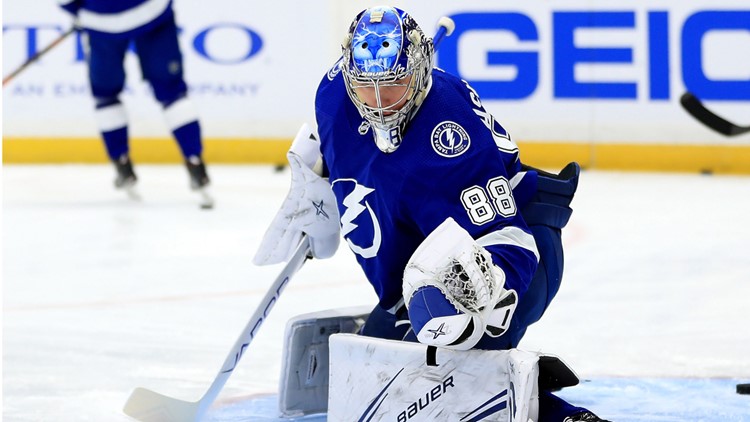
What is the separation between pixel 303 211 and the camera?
248 cm

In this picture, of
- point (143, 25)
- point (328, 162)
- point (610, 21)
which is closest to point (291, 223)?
point (328, 162)

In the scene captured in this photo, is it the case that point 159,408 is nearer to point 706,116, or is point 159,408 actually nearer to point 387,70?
point 387,70

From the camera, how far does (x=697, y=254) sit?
423 cm

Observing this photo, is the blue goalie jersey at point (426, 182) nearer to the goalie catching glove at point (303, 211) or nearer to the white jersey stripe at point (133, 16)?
the goalie catching glove at point (303, 211)

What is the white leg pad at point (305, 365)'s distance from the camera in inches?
99.3

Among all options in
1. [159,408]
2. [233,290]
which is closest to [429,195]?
[159,408]

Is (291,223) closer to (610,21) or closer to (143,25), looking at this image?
(143,25)

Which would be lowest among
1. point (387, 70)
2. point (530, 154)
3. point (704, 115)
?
point (530, 154)

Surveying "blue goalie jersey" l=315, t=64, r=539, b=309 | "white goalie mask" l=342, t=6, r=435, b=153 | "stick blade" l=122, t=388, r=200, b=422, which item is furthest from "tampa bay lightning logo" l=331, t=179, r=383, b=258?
"stick blade" l=122, t=388, r=200, b=422

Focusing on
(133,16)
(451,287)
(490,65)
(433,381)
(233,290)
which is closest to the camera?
(451,287)

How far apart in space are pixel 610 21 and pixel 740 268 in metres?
2.14

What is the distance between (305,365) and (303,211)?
0.98 feet

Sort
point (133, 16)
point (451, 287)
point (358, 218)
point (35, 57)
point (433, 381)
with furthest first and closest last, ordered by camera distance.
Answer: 1. point (35, 57)
2. point (133, 16)
3. point (358, 218)
4. point (433, 381)
5. point (451, 287)

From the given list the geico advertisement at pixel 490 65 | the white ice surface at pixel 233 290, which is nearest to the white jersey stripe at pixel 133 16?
the white ice surface at pixel 233 290
